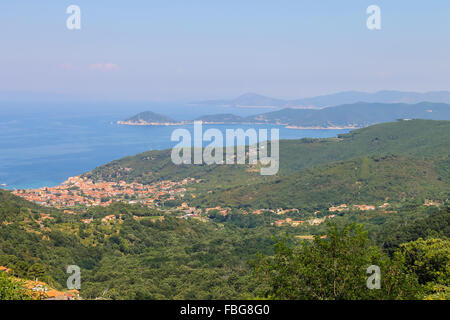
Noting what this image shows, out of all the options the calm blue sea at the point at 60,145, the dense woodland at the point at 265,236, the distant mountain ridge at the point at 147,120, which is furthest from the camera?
the distant mountain ridge at the point at 147,120

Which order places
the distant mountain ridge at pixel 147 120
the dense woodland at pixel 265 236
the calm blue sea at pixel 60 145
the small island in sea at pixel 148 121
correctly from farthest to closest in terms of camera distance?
the distant mountain ridge at pixel 147 120
the small island in sea at pixel 148 121
the calm blue sea at pixel 60 145
the dense woodland at pixel 265 236

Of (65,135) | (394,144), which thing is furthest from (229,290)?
(65,135)

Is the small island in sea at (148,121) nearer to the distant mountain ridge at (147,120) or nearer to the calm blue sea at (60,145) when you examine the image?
the distant mountain ridge at (147,120)

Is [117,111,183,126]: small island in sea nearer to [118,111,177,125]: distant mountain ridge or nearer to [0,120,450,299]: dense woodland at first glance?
[118,111,177,125]: distant mountain ridge

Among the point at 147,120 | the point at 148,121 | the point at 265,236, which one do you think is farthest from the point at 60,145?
the point at 265,236

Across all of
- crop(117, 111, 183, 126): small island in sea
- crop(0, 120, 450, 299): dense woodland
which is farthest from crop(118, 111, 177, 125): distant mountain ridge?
crop(0, 120, 450, 299): dense woodland

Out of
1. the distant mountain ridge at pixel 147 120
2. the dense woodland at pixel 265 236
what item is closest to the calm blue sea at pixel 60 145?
the distant mountain ridge at pixel 147 120

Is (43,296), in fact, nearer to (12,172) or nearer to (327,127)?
(12,172)

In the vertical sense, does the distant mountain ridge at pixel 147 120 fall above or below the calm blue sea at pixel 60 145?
above

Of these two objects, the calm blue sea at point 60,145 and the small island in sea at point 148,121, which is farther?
the small island in sea at point 148,121
